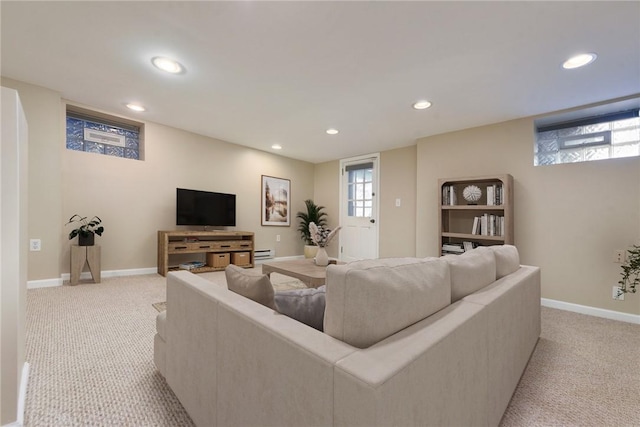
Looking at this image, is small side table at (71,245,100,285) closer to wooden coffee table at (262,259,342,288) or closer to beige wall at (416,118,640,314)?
wooden coffee table at (262,259,342,288)

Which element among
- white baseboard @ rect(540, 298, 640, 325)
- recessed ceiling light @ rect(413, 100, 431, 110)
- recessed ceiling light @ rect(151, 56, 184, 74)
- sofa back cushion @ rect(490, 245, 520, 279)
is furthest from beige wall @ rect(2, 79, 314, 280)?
white baseboard @ rect(540, 298, 640, 325)

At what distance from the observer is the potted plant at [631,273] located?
2.40m

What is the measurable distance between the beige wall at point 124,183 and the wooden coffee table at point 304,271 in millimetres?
2246

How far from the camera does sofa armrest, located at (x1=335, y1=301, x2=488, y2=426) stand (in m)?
0.52

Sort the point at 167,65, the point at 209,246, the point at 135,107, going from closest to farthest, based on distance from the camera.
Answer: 1. the point at 167,65
2. the point at 135,107
3. the point at 209,246

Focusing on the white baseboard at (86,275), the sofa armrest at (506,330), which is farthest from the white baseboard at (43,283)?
the sofa armrest at (506,330)

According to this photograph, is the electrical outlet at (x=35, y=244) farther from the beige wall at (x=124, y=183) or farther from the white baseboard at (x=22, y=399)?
the white baseboard at (x=22, y=399)

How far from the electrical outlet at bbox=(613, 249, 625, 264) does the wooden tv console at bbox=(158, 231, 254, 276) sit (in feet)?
14.7

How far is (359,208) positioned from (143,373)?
431 cm

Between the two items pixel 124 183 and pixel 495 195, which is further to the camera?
pixel 124 183

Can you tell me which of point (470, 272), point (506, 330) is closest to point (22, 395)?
point (470, 272)

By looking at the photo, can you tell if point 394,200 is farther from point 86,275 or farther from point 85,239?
point 86,275

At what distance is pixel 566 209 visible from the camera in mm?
2910

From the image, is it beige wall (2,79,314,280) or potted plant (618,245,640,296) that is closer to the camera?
potted plant (618,245,640,296)
